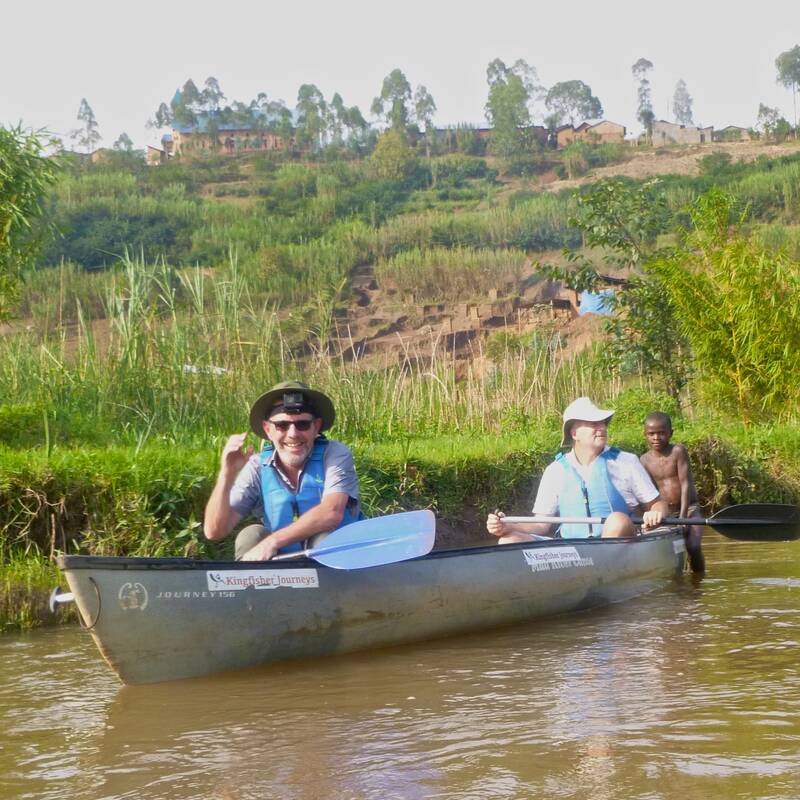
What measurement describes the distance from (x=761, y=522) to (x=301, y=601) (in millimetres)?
3845


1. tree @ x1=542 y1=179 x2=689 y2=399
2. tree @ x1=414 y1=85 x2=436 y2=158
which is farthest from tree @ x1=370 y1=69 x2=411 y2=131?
tree @ x1=542 y1=179 x2=689 y2=399

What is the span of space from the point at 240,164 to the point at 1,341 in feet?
246

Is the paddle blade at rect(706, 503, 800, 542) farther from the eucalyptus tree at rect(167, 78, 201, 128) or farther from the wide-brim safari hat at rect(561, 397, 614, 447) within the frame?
the eucalyptus tree at rect(167, 78, 201, 128)

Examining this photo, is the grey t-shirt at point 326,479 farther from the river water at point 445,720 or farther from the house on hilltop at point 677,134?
the house on hilltop at point 677,134

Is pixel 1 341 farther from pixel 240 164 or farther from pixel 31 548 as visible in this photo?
pixel 240 164

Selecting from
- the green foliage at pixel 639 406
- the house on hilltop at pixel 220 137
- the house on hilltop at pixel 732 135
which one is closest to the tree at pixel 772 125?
the house on hilltop at pixel 732 135

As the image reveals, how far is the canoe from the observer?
572cm

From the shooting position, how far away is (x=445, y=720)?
18.0ft

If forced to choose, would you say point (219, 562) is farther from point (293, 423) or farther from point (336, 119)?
point (336, 119)

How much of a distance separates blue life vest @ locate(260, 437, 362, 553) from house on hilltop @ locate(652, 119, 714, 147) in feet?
272

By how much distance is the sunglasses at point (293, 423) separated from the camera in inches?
256

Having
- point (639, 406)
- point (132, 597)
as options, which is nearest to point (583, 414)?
point (132, 597)

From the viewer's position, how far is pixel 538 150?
86375mm

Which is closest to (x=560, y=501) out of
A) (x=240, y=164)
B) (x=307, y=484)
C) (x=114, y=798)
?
(x=307, y=484)
